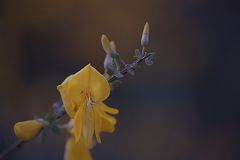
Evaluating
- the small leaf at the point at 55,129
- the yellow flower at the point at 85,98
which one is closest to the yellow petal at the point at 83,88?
the yellow flower at the point at 85,98

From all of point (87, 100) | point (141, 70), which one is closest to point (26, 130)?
point (87, 100)

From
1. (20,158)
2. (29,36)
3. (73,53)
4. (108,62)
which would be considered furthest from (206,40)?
(108,62)

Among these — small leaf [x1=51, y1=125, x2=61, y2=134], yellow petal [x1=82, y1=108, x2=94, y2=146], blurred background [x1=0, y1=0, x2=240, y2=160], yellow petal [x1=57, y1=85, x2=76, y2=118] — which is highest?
blurred background [x1=0, y1=0, x2=240, y2=160]

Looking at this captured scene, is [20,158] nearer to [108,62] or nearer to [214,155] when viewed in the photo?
[214,155]

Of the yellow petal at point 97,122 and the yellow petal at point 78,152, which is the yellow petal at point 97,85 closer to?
the yellow petal at point 97,122

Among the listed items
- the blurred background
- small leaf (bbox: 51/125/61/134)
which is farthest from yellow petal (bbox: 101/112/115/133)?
the blurred background

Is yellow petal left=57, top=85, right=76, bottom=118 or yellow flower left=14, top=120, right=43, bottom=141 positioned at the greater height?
yellow flower left=14, top=120, right=43, bottom=141

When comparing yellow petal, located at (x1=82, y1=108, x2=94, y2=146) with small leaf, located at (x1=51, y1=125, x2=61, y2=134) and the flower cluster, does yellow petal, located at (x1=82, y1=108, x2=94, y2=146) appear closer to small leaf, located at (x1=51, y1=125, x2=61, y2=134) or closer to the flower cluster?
the flower cluster

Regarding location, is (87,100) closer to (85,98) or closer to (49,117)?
(85,98)
